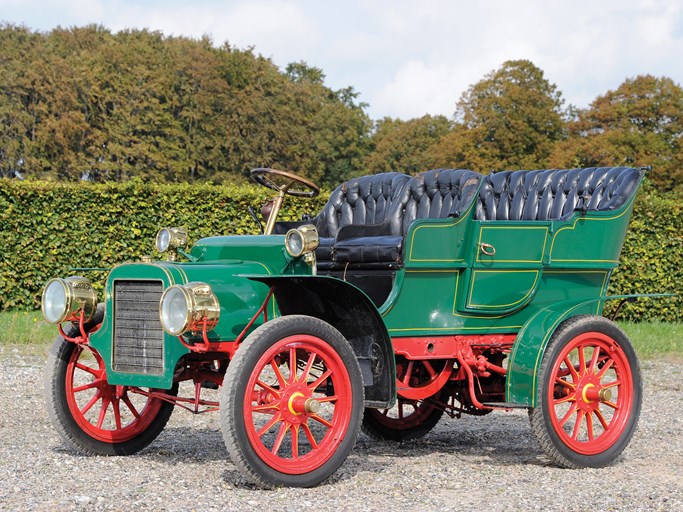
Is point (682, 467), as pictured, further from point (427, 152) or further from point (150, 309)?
point (427, 152)

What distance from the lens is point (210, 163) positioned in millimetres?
37594

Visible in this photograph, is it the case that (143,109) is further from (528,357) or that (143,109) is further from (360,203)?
(528,357)

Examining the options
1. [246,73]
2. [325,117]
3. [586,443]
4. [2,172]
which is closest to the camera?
[586,443]

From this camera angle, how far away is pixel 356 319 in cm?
546

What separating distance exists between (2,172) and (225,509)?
32.8m

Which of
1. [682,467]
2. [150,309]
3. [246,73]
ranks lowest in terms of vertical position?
[682,467]

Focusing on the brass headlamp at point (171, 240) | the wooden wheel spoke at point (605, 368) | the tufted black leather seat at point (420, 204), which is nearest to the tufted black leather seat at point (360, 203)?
the tufted black leather seat at point (420, 204)

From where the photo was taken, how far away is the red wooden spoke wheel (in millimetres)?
6918

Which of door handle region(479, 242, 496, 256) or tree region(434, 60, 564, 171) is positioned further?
tree region(434, 60, 564, 171)

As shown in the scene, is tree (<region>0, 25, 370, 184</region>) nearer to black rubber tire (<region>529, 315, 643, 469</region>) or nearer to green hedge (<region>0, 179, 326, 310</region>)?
green hedge (<region>0, 179, 326, 310</region>)

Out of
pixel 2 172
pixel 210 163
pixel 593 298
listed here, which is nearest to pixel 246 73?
pixel 210 163

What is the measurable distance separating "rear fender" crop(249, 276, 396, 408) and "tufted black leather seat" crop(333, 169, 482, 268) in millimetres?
508

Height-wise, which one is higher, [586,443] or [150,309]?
[150,309]

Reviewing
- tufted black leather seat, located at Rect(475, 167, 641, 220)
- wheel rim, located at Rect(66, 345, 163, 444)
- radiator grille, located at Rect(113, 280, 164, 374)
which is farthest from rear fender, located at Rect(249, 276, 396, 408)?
tufted black leather seat, located at Rect(475, 167, 641, 220)
